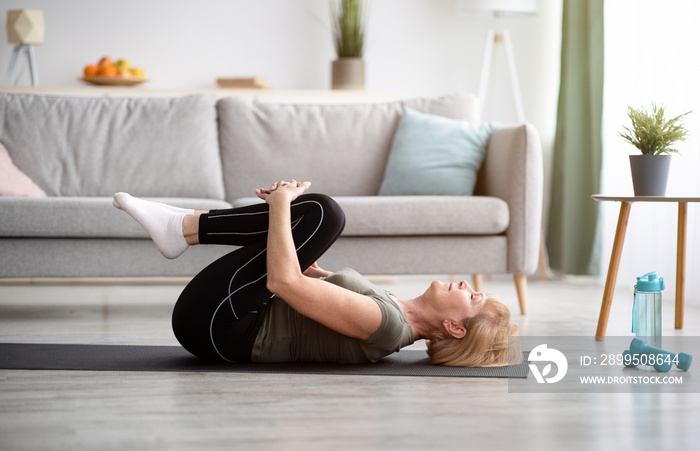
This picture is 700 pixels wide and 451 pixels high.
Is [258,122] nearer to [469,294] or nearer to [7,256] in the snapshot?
[7,256]

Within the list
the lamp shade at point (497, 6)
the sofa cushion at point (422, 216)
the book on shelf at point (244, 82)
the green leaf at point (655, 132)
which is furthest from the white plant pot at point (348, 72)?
the green leaf at point (655, 132)

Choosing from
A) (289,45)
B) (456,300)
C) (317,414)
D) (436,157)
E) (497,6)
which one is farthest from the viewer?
(289,45)

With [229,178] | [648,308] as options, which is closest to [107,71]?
[229,178]

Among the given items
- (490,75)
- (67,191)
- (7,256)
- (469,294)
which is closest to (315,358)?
(469,294)

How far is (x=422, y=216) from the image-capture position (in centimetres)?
319

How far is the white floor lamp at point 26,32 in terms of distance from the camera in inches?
180

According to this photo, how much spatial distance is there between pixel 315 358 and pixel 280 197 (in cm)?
47

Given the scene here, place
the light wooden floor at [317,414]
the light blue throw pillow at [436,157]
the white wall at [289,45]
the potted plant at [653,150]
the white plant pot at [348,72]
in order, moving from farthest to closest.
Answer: the white wall at [289,45] < the white plant pot at [348,72] < the light blue throw pillow at [436,157] < the potted plant at [653,150] < the light wooden floor at [317,414]

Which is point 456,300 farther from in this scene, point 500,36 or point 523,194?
point 500,36

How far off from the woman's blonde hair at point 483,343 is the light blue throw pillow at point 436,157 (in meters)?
1.41

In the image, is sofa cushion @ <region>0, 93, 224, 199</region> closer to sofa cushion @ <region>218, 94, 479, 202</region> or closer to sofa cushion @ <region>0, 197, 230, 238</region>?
sofa cushion @ <region>218, 94, 479, 202</region>

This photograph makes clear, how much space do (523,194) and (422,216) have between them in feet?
1.43

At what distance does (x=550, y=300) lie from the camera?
12.5ft

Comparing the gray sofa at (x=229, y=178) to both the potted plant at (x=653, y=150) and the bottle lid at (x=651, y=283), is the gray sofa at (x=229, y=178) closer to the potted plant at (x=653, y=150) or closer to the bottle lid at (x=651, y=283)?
the potted plant at (x=653, y=150)
